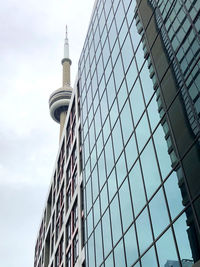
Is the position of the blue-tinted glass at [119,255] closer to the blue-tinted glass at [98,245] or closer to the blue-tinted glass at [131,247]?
the blue-tinted glass at [131,247]

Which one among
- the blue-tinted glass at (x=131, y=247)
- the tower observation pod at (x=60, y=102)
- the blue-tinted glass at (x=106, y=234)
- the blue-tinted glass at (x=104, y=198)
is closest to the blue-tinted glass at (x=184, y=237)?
the blue-tinted glass at (x=131, y=247)

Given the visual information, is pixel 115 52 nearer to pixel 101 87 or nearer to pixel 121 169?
pixel 101 87

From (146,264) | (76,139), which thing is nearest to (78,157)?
(76,139)

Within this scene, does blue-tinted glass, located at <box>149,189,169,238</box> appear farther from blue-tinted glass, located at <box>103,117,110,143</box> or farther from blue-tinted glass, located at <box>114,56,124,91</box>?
blue-tinted glass, located at <box>114,56,124,91</box>

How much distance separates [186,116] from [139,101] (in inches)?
265

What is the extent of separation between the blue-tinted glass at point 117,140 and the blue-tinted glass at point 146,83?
4.13 meters

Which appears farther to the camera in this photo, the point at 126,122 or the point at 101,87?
the point at 101,87

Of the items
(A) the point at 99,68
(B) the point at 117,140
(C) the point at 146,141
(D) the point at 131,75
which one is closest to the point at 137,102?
(D) the point at 131,75


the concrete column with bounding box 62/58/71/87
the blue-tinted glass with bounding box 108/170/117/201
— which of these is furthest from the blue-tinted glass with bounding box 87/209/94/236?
the concrete column with bounding box 62/58/71/87

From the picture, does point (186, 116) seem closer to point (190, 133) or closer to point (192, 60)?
point (190, 133)

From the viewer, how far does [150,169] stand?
21219 mm

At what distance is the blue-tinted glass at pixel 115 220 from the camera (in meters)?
24.2

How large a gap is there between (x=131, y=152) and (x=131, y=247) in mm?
5447

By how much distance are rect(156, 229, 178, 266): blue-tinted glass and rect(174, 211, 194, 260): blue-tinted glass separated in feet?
1.63
